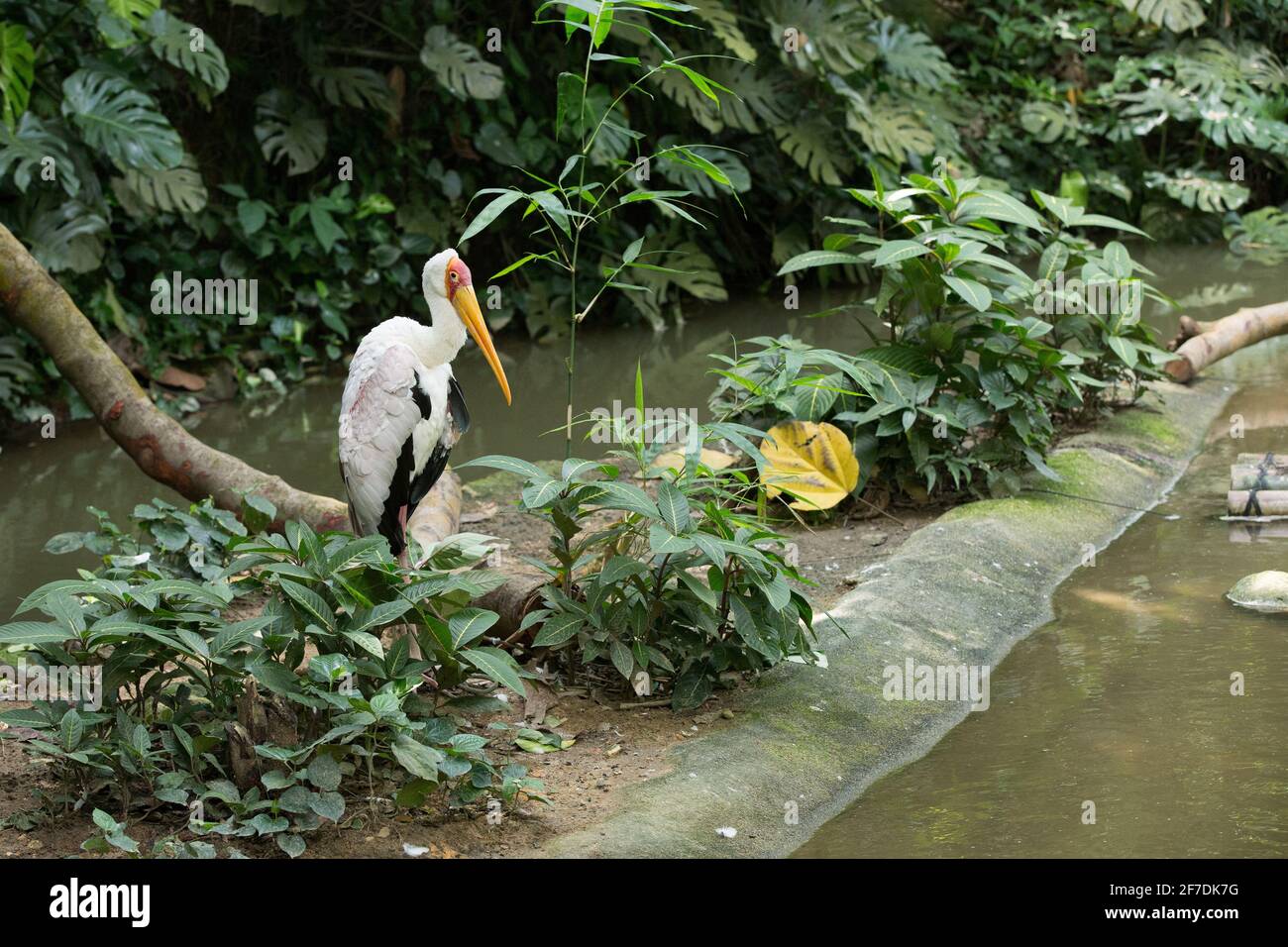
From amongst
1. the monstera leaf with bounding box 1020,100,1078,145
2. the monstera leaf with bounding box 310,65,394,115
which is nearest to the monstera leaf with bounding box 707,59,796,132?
the monstera leaf with bounding box 310,65,394,115

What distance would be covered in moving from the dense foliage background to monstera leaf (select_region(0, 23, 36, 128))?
0.04 ft

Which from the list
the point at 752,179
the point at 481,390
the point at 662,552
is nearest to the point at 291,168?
the point at 481,390

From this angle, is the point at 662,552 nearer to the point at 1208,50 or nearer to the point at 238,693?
the point at 238,693

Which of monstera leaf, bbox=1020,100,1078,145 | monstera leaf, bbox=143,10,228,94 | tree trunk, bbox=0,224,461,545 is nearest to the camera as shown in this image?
tree trunk, bbox=0,224,461,545

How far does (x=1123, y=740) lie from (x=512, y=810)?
5.18ft

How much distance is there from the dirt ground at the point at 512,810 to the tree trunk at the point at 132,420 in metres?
1.38

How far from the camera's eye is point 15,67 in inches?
257

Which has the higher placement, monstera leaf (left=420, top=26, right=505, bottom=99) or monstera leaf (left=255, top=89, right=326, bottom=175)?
monstera leaf (left=420, top=26, right=505, bottom=99)

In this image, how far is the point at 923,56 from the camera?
998cm

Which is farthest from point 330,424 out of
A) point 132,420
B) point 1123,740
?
point 1123,740

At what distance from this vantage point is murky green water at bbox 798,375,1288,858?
3137 mm

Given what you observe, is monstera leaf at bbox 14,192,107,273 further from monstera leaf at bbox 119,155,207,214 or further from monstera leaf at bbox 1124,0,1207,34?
monstera leaf at bbox 1124,0,1207,34

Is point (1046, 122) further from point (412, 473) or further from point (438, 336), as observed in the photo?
point (412, 473)

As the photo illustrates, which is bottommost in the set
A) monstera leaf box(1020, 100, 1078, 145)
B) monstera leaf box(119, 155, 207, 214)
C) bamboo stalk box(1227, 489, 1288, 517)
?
bamboo stalk box(1227, 489, 1288, 517)
